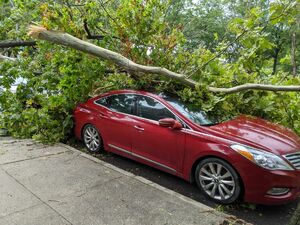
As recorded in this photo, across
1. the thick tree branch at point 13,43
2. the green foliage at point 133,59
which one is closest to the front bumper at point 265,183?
the green foliage at point 133,59

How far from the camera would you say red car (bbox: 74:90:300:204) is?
3.34m

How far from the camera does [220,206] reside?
142 inches

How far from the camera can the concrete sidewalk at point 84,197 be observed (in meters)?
3.11

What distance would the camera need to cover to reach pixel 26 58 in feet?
21.3

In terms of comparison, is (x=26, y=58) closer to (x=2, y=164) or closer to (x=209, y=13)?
(x=2, y=164)

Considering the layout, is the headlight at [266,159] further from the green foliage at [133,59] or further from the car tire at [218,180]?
the green foliage at [133,59]

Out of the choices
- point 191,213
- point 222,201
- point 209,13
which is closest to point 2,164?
point 191,213

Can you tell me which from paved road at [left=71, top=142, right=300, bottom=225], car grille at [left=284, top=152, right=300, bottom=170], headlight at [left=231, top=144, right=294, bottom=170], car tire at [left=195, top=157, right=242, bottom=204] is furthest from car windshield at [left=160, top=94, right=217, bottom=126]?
car grille at [left=284, top=152, right=300, bottom=170]

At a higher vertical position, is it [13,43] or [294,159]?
[13,43]

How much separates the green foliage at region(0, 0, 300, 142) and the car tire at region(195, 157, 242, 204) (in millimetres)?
1154

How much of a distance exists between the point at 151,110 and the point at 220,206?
1.87 metres

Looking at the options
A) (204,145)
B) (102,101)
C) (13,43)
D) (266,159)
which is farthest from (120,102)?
(13,43)

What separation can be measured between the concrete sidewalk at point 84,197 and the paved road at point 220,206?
34 cm

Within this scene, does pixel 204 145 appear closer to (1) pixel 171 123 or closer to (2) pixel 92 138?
(1) pixel 171 123
